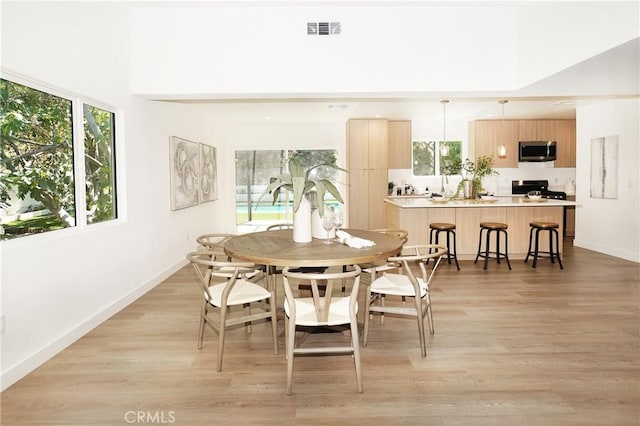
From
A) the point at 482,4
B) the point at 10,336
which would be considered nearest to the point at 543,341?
the point at 482,4

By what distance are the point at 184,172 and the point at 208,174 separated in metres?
1.60

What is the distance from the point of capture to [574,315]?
4.02 metres

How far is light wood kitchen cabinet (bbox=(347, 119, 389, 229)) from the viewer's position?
8.66 metres

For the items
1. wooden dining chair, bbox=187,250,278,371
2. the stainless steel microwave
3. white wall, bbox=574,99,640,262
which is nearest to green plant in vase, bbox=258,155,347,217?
wooden dining chair, bbox=187,250,278,371

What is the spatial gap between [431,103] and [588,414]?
5.30 m

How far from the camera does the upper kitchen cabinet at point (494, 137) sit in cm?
916

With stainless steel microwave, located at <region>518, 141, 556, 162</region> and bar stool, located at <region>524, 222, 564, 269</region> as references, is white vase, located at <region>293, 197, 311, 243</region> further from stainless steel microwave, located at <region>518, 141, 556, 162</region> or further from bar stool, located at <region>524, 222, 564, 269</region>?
stainless steel microwave, located at <region>518, 141, 556, 162</region>

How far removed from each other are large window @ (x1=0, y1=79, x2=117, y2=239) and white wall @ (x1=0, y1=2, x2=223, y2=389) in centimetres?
13

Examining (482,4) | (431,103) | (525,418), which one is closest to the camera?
(525,418)

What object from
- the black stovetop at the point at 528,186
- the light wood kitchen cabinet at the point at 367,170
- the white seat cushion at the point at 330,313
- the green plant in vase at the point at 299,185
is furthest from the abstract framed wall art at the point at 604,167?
the white seat cushion at the point at 330,313

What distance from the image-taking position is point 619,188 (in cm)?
675

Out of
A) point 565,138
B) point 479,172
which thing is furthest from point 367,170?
point 565,138

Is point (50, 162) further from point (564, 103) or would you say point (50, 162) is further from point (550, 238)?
point (564, 103)

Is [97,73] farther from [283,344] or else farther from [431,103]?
[431,103]
